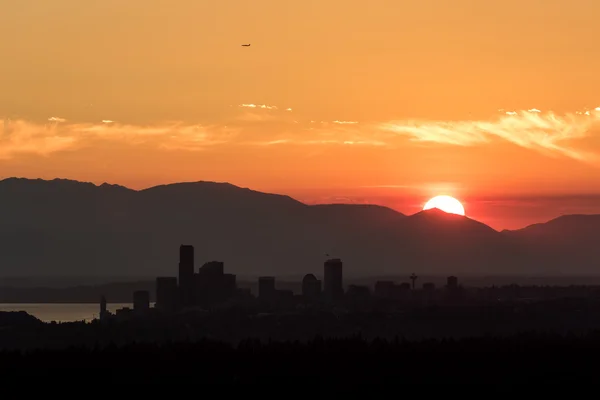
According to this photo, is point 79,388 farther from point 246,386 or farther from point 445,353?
point 445,353

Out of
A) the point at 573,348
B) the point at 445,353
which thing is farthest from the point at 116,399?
the point at 573,348

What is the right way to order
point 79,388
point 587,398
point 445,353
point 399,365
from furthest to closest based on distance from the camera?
point 445,353
point 399,365
point 79,388
point 587,398

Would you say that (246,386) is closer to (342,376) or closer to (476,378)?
(342,376)

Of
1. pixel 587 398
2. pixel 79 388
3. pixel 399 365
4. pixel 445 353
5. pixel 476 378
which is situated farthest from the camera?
pixel 445 353

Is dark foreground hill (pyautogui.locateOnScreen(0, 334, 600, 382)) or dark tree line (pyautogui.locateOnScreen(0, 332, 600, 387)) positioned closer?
dark foreground hill (pyautogui.locateOnScreen(0, 334, 600, 382))

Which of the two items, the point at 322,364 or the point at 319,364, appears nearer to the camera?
the point at 319,364

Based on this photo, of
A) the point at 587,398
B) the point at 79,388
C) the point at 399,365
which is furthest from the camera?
the point at 399,365

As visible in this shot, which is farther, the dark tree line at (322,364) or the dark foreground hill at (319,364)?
the dark tree line at (322,364)

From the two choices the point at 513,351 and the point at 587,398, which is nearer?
the point at 587,398

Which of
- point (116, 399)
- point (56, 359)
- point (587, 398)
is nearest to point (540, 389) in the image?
point (587, 398)
